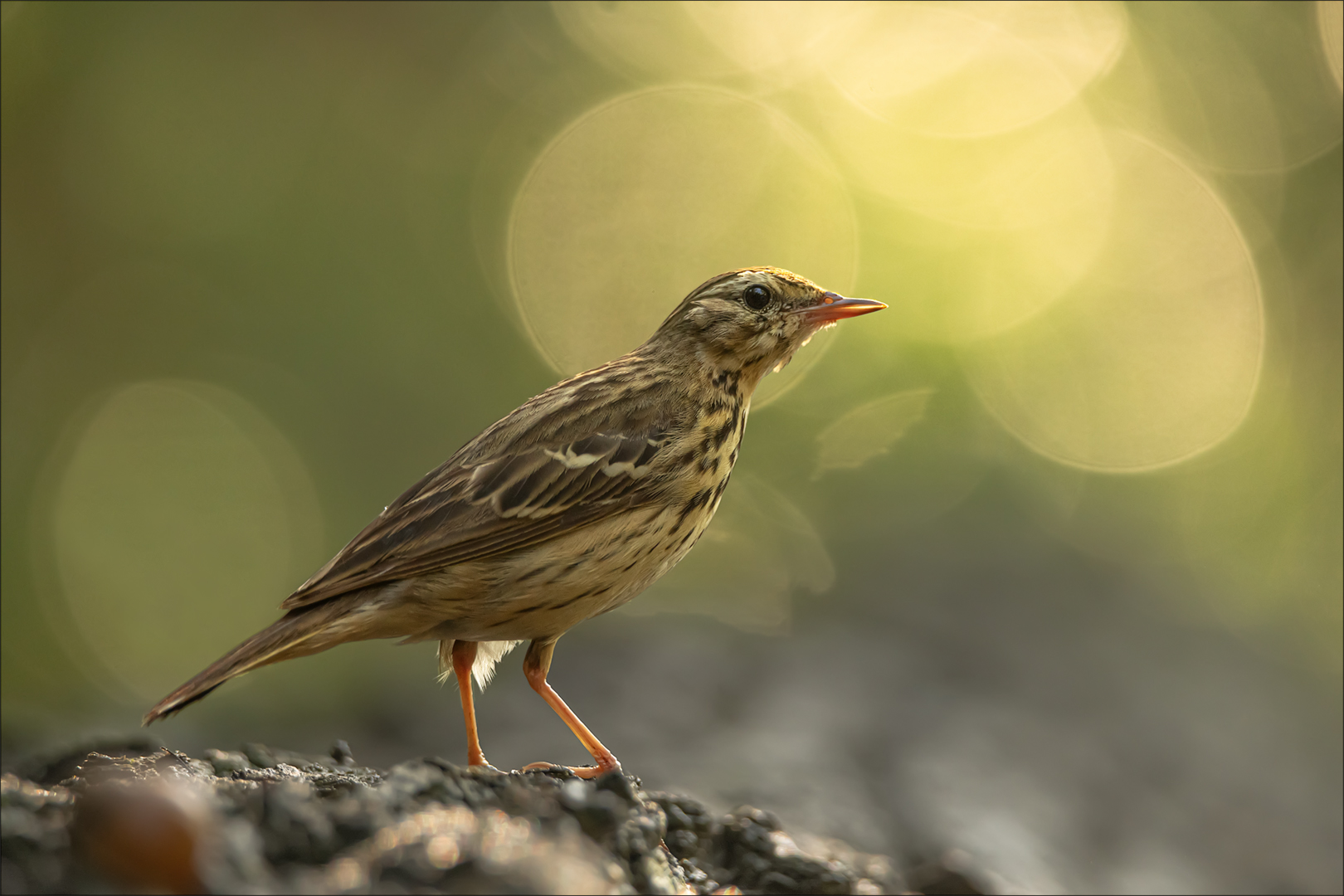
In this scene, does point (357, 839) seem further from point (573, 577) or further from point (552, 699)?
point (552, 699)

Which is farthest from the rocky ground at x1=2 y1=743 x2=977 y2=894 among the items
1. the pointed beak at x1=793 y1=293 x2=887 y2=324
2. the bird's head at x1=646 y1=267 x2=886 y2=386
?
the pointed beak at x1=793 y1=293 x2=887 y2=324

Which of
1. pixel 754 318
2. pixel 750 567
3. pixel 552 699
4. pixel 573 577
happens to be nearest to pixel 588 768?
pixel 552 699

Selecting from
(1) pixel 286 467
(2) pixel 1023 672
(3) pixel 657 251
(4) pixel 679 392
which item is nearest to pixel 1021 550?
(2) pixel 1023 672

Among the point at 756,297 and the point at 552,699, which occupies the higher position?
the point at 756,297

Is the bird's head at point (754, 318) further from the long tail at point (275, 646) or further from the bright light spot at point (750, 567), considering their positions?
the bright light spot at point (750, 567)

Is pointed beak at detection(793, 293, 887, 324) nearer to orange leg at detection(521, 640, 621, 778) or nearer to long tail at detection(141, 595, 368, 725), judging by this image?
orange leg at detection(521, 640, 621, 778)

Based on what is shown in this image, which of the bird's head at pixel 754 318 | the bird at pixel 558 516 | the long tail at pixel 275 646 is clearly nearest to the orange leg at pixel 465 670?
the bird at pixel 558 516
